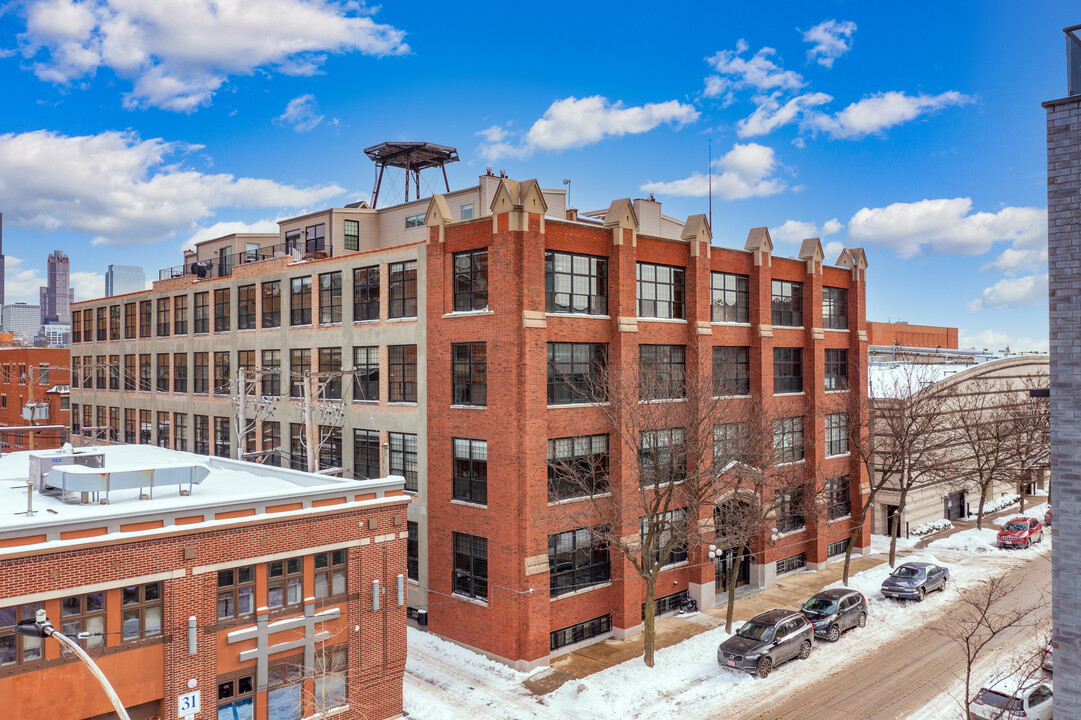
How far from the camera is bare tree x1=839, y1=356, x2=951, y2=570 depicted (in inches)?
1636

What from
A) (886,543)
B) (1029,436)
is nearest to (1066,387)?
(886,543)

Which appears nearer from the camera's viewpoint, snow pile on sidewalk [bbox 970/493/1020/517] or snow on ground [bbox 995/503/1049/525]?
snow on ground [bbox 995/503/1049/525]

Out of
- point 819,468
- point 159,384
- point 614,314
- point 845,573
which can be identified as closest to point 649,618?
point 614,314

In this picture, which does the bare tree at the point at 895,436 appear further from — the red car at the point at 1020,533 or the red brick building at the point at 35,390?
the red brick building at the point at 35,390

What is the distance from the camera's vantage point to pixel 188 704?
18.6 m

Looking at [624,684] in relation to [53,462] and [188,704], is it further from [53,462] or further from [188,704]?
[53,462]

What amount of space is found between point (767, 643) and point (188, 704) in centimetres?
1959

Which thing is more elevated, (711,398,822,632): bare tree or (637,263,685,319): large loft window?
(637,263,685,319): large loft window

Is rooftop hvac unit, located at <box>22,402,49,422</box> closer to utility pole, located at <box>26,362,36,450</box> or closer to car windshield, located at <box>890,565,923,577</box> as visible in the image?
utility pole, located at <box>26,362,36,450</box>

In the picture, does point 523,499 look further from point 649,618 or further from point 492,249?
point 492,249

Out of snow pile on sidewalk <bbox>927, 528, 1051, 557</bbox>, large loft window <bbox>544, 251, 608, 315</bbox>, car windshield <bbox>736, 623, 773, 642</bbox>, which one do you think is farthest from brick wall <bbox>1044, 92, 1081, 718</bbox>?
snow pile on sidewalk <bbox>927, 528, 1051, 557</bbox>

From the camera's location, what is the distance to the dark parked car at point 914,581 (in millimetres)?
35375

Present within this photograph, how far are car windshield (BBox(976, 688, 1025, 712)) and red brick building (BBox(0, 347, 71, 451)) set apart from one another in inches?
2834

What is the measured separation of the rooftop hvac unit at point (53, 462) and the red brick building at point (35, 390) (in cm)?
5050
